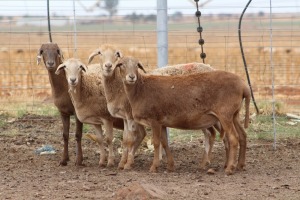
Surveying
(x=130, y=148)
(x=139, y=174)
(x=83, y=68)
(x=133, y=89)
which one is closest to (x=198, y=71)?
(x=133, y=89)

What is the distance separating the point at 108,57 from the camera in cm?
1202

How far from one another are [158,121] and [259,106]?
5.77 meters

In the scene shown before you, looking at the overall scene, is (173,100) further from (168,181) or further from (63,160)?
(63,160)

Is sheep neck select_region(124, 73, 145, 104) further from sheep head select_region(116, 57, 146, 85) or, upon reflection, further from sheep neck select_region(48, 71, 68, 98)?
sheep neck select_region(48, 71, 68, 98)

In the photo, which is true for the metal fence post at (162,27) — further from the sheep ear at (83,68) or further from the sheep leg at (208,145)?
the sheep ear at (83,68)

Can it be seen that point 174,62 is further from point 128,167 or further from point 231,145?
point 231,145

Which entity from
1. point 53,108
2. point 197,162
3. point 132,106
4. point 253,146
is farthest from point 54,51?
point 53,108

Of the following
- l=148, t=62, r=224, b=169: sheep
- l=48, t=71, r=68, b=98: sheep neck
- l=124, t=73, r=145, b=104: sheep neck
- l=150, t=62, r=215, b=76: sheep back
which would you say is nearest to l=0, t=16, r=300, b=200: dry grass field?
l=148, t=62, r=224, b=169: sheep

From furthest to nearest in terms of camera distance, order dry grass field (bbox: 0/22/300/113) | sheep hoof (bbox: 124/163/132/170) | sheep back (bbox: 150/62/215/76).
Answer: dry grass field (bbox: 0/22/300/113)
sheep back (bbox: 150/62/215/76)
sheep hoof (bbox: 124/163/132/170)

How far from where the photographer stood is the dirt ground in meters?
9.91

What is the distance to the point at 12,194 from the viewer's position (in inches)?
391

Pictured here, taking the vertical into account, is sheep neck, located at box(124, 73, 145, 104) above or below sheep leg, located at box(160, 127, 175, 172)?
above

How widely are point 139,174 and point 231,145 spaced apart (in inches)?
56.1

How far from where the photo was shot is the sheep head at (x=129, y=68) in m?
11.4
